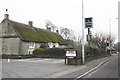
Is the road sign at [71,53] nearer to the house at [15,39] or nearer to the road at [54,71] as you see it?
the road at [54,71]

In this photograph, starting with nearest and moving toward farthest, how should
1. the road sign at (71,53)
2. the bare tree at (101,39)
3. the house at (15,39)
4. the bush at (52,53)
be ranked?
1. the road sign at (71,53)
2. the bush at (52,53)
3. the house at (15,39)
4. the bare tree at (101,39)

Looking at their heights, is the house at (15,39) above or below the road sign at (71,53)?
above

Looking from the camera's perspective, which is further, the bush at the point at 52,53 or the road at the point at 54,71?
the bush at the point at 52,53

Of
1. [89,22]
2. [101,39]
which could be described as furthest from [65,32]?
[89,22]

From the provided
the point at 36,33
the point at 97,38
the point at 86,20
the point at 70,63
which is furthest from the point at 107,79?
the point at 97,38

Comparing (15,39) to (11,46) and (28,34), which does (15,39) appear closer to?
(11,46)

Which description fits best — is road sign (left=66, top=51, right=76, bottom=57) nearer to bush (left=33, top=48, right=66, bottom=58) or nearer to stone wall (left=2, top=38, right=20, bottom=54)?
bush (left=33, top=48, right=66, bottom=58)

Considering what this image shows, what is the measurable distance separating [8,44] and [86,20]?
97.2 feet

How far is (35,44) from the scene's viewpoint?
58.5 m

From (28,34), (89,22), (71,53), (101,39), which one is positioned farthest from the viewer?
(101,39)

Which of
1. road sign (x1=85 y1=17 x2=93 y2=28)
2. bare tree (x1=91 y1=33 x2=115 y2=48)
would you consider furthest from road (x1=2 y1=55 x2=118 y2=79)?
bare tree (x1=91 y1=33 x2=115 y2=48)

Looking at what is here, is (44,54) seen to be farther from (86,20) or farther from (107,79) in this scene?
(107,79)

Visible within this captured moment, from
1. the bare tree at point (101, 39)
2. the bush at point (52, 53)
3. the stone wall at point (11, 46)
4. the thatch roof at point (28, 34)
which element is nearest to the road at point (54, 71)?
the bush at point (52, 53)

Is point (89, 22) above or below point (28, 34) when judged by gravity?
above
